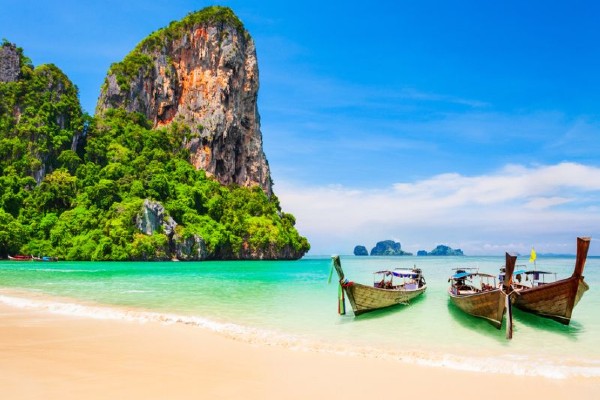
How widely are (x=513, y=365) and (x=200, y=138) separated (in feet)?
253

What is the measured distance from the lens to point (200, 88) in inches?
3327

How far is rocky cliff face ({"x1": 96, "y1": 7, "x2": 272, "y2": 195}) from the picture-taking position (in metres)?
80.0

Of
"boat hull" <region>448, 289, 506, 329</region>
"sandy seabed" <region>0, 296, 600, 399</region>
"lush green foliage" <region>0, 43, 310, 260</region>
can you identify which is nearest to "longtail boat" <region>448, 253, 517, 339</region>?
"boat hull" <region>448, 289, 506, 329</region>

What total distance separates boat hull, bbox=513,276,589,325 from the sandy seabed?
5.48 m

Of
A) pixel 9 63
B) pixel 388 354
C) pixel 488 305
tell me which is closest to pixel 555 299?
pixel 488 305

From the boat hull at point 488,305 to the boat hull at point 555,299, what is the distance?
1980 mm

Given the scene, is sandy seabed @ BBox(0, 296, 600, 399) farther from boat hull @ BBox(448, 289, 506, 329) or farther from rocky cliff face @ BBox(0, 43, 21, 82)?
rocky cliff face @ BBox(0, 43, 21, 82)

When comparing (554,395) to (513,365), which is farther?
(513,365)

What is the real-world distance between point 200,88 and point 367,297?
3063 inches

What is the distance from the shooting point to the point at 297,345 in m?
10.1

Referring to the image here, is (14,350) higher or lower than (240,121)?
lower

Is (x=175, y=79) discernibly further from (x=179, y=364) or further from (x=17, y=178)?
(x=179, y=364)

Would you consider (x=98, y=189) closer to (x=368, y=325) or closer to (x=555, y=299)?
(x=368, y=325)

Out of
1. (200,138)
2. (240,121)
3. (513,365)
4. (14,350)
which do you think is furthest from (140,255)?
(513,365)
